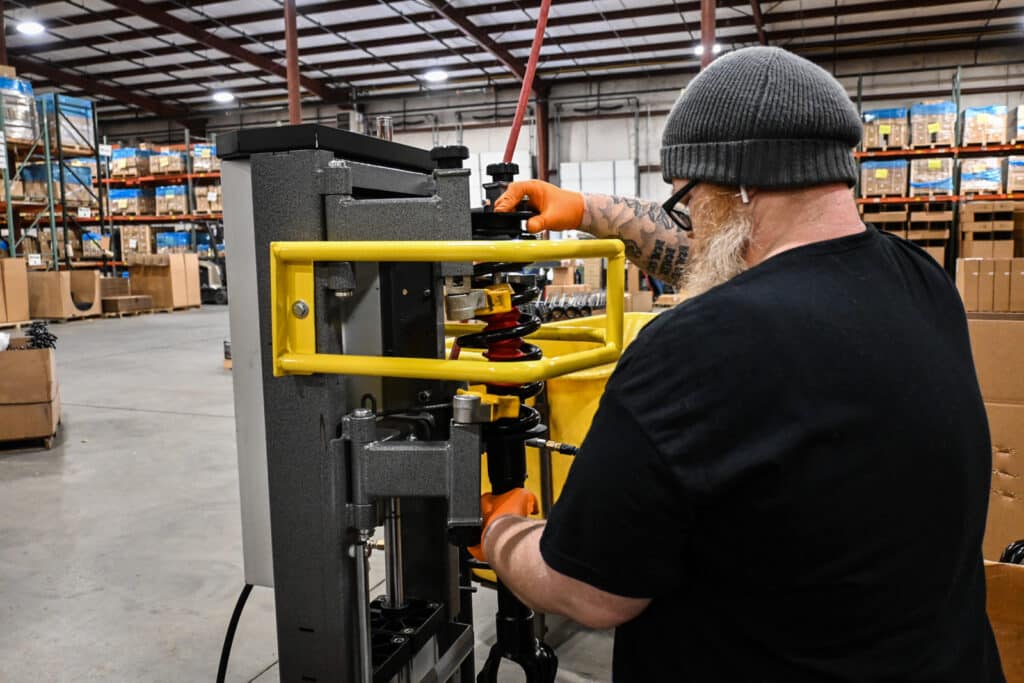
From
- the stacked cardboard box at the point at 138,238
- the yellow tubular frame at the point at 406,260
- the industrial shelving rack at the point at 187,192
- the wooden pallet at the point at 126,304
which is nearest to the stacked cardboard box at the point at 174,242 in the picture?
the industrial shelving rack at the point at 187,192

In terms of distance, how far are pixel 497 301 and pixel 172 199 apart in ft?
52.6

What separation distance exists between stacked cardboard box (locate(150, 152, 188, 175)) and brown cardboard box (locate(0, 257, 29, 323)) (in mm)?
6489

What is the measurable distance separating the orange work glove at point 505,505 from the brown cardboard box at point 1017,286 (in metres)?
5.15

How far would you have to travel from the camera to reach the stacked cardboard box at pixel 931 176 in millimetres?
10523

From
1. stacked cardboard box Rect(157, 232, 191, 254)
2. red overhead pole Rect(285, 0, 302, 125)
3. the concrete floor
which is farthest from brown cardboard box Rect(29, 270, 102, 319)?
the concrete floor

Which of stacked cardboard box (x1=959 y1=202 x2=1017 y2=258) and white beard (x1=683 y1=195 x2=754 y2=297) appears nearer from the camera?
white beard (x1=683 y1=195 x2=754 y2=297)

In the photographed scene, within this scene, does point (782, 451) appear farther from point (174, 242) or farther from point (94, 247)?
point (174, 242)

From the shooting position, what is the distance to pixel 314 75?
1638 centimetres

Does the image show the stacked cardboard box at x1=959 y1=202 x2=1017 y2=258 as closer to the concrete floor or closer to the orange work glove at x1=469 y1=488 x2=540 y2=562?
the concrete floor

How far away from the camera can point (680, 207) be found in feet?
3.53

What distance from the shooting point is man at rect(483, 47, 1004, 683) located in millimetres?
762

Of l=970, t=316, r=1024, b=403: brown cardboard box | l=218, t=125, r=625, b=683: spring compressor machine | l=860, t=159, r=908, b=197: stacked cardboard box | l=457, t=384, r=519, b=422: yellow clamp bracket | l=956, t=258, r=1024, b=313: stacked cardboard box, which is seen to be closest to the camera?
l=218, t=125, r=625, b=683: spring compressor machine

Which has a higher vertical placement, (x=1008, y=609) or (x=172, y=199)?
(x=172, y=199)

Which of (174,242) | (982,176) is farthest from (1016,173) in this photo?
(174,242)
